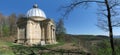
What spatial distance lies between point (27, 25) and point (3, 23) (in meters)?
35.1

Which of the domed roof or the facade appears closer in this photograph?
A: the facade

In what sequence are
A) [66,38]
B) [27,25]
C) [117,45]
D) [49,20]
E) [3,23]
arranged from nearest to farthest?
[117,45], [27,25], [49,20], [66,38], [3,23]

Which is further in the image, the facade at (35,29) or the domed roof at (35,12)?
the domed roof at (35,12)

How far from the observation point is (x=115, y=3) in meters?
8.55

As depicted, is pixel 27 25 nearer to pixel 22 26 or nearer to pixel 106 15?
pixel 22 26

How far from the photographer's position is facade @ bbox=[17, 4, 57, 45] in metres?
50.2

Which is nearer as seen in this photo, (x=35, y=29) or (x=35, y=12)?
(x=35, y=29)

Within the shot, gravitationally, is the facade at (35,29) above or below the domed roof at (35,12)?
below

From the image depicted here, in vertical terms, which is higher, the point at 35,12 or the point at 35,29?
the point at 35,12

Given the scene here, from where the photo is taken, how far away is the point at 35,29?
52.7 metres

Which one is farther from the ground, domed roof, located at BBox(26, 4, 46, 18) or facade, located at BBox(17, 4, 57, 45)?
domed roof, located at BBox(26, 4, 46, 18)

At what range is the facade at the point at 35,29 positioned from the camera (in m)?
50.2

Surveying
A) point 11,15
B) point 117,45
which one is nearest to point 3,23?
point 11,15

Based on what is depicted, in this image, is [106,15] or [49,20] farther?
[49,20]
